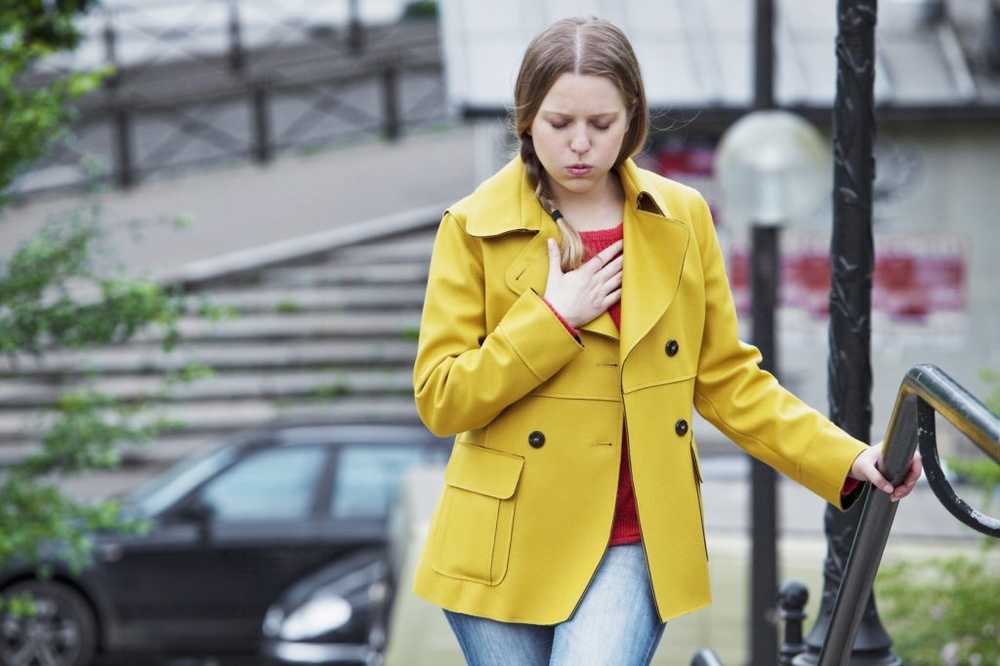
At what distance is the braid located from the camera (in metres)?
2.76

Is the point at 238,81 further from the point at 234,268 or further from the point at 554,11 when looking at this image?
the point at 554,11

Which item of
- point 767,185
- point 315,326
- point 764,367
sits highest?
point 767,185

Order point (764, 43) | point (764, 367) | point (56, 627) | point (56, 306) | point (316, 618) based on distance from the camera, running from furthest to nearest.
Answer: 1. point (56, 627)
2. point (316, 618)
3. point (764, 367)
4. point (764, 43)
5. point (56, 306)

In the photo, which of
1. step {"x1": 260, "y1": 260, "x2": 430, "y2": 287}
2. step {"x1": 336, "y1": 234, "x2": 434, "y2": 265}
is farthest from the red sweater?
step {"x1": 336, "y1": 234, "x2": 434, "y2": 265}

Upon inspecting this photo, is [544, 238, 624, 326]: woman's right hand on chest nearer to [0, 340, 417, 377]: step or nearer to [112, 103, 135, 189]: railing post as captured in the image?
[0, 340, 417, 377]: step

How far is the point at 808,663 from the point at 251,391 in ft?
40.3

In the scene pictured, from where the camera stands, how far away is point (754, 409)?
2.80 metres

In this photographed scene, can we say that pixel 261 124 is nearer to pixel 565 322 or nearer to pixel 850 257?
pixel 850 257

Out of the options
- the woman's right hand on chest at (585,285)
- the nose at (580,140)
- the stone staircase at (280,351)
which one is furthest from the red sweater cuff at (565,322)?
the stone staircase at (280,351)

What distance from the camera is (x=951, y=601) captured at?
5492mm

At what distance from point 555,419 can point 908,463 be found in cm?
55

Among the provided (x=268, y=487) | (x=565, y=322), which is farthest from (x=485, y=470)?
(x=268, y=487)

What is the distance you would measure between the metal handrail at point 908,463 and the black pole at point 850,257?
568 mm

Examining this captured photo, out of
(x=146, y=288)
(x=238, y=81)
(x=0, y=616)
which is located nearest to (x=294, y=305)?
(x=238, y=81)
